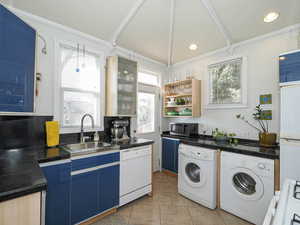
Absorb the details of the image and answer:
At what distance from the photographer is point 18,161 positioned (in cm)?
125

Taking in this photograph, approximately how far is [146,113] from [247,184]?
2245 millimetres

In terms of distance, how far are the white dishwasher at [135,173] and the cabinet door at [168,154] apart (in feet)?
2.78

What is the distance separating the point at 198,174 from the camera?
7.73 ft

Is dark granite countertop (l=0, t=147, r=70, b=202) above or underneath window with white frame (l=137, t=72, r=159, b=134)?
underneath

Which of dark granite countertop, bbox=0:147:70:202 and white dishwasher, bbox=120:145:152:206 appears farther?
white dishwasher, bbox=120:145:152:206

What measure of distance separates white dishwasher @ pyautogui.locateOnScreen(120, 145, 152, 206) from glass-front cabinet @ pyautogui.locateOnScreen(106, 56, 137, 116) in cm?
73

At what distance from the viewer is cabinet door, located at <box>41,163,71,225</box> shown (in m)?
1.41

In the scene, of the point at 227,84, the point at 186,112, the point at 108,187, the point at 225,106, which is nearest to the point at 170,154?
the point at 186,112

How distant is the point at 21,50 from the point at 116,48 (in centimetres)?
164

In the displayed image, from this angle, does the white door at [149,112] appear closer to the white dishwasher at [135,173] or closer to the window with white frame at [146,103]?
the window with white frame at [146,103]

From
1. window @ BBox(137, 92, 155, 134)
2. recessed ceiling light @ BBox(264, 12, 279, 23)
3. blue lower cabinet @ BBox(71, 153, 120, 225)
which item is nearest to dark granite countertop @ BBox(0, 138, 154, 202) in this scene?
blue lower cabinet @ BBox(71, 153, 120, 225)

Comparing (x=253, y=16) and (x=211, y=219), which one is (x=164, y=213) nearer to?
(x=211, y=219)

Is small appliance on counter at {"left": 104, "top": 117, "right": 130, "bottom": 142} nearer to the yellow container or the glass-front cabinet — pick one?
the glass-front cabinet

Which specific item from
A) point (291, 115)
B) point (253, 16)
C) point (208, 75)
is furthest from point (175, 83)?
point (291, 115)
